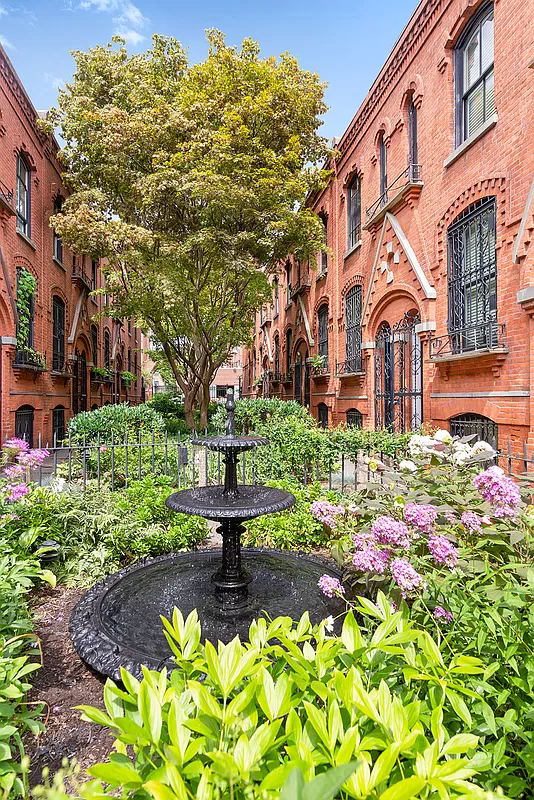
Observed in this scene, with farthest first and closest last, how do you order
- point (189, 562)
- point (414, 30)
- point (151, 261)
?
1. point (151, 261)
2. point (414, 30)
3. point (189, 562)

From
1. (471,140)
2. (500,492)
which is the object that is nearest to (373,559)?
(500,492)

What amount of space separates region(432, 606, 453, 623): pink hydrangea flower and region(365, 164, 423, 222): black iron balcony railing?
9444 millimetres

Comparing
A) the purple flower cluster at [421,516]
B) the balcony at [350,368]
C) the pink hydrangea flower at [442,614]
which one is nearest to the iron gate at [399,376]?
the balcony at [350,368]

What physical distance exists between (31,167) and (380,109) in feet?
33.3

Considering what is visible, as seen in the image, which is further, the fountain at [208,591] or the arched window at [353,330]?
the arched window at [353,330]

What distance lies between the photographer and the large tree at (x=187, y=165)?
34.3 feet

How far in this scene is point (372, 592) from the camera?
10.5 feet

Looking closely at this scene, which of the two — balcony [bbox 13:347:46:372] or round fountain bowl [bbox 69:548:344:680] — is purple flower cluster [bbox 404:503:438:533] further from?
balcony [bbox 13:347:46:372]

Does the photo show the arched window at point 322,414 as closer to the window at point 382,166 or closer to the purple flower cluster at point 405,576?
the window at point 382,166

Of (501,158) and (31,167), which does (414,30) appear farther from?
(31,167)

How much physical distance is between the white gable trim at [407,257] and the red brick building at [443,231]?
0.11 feet

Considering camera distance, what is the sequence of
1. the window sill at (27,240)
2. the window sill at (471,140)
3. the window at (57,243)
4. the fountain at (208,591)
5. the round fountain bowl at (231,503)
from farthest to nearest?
the window at (57,243)
the window sill at (27,240)
the window sill at (471,140)
the round fountain bowl at (231,503)
the fountain at (208,591)

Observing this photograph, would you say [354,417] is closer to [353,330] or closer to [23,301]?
[353,330]

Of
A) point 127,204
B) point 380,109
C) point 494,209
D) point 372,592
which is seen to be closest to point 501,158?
point 494,209
